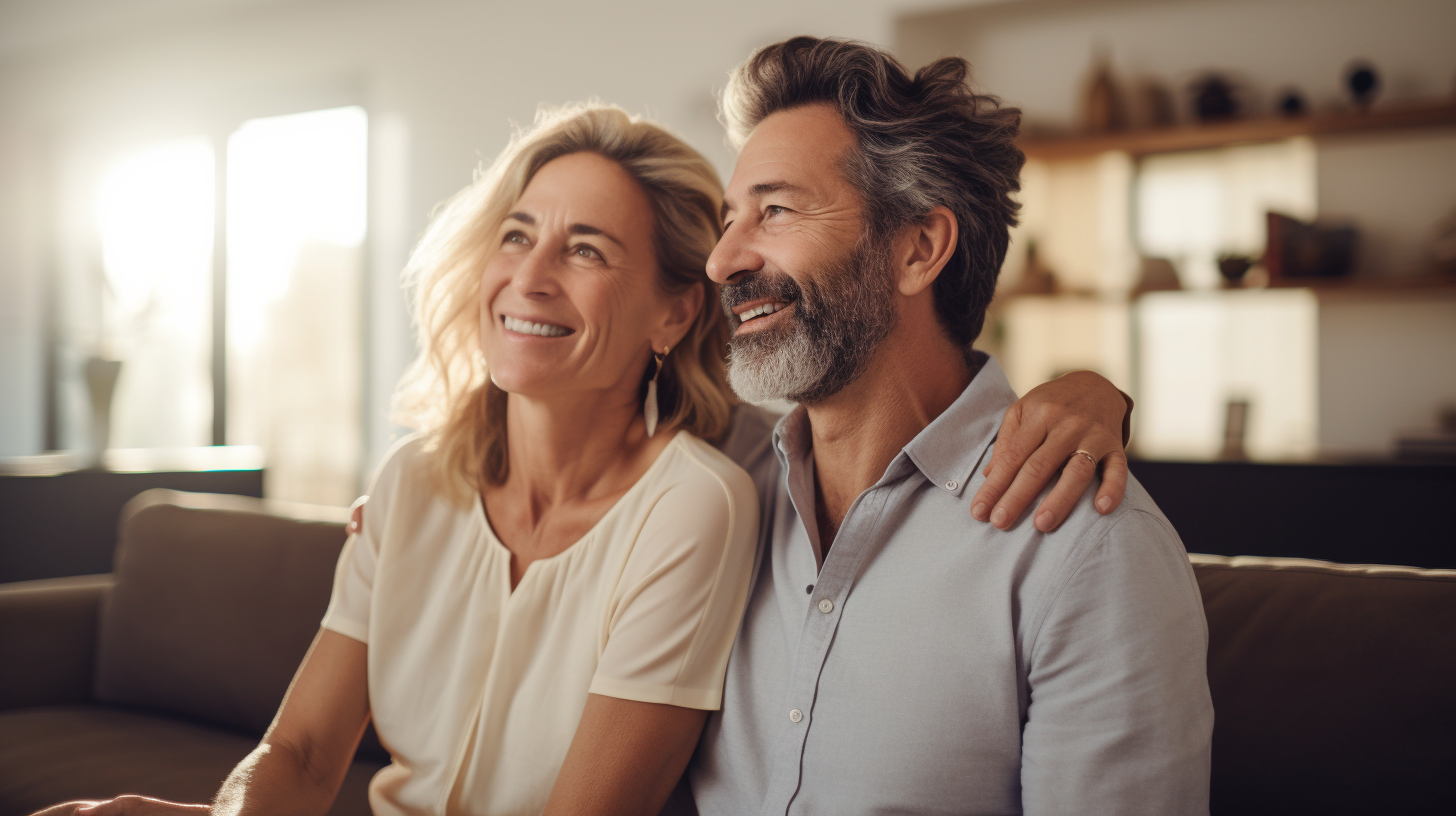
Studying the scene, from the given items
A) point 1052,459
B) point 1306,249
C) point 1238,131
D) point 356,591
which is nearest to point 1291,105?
point 1238,131

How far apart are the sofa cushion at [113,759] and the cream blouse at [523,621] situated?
13.3 inches

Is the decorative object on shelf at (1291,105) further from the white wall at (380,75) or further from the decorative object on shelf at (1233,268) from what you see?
the white wall at (380,75)

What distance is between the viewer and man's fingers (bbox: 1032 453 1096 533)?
42.4 inches

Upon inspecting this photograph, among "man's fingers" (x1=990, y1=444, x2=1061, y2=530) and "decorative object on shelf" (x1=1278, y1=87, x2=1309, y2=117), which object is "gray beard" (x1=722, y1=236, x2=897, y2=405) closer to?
"man's fingers" (x1=990, y1=444, x2=1061, y2=530)

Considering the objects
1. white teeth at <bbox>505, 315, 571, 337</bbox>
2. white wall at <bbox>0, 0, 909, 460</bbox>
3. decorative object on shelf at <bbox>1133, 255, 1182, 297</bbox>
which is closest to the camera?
white teeth at <bbox>505, 315, 571, 337</bbox>

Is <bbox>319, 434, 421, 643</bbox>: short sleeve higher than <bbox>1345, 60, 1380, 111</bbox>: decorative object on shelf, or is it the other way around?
<bbox>1345, 60, 1380, 111</bbox>: decorative object on shelf

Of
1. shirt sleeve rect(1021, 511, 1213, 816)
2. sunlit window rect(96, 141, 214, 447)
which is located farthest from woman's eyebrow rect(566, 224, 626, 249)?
sunlit window rect(96, 141, 214, 447)

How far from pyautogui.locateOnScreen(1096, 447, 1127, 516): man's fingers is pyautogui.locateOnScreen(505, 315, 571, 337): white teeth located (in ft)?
2.50

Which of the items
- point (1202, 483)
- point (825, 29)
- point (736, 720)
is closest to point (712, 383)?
point (736, 720)

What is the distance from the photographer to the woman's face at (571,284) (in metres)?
1.47

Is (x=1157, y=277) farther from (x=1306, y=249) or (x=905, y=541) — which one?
(x=905, y=541)

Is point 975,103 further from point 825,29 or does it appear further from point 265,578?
point 825,29

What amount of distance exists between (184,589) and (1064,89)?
3853 mm

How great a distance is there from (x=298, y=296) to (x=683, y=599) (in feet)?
17.5
